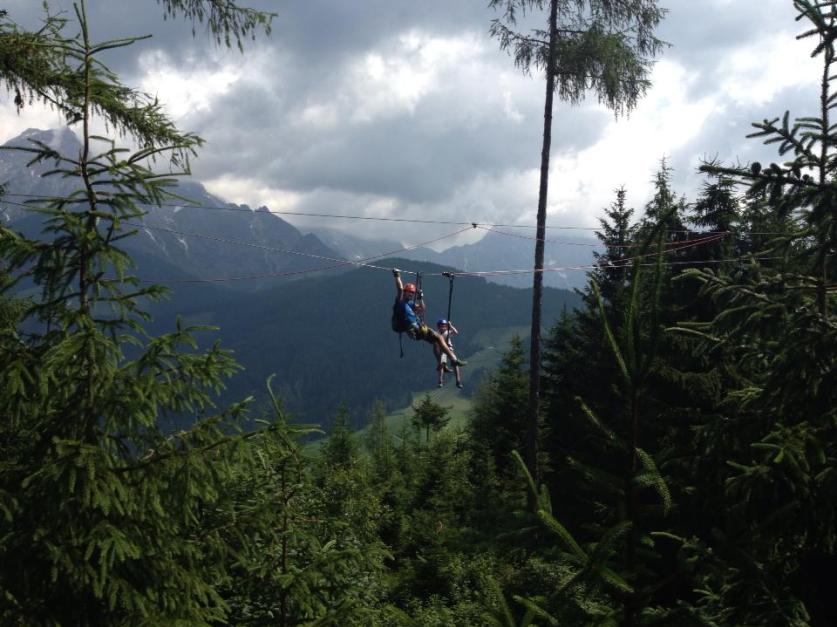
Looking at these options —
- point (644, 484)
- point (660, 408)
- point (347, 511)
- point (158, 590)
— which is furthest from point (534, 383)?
point (644, 484)

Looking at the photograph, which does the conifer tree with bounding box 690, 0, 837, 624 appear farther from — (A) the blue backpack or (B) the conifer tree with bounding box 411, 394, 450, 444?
(B) the conifer tree with bounding box 411, 394, 450, 444

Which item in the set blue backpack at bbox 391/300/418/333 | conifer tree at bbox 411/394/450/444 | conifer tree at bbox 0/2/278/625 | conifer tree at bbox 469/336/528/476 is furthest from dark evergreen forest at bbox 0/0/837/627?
conifer tree at bbox 411/394/450/444

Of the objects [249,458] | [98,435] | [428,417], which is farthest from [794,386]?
[428,417]

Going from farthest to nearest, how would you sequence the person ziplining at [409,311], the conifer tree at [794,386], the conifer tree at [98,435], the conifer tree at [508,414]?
1. the conifer tree at [508,414]
2. the person ziplining at [409,311]
3. the conifer tree at [794,386]
4. the conifer tree at [98,435]

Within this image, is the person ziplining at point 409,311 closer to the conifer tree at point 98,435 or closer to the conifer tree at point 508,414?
the conifer tree at point 98,435

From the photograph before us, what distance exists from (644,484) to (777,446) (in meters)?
3.41

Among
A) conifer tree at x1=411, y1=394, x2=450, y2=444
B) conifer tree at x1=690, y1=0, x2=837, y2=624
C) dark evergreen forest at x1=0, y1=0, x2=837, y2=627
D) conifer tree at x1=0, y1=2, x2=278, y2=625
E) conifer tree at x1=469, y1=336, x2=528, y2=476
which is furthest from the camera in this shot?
conifer tree at x1=411, y1=394, x2=450, y2=444

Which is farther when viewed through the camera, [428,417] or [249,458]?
[428,417]

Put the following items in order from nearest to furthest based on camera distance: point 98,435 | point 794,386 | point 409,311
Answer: point 98,435 → point 794,386 → point 409,311

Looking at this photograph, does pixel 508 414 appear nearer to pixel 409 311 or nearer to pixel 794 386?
pixel 409 311

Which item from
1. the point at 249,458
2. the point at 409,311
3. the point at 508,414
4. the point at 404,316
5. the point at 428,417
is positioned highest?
the point at 409,311

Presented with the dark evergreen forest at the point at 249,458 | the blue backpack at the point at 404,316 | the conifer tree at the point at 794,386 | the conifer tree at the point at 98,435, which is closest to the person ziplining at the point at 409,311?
the blue backpack at the point at 404,316

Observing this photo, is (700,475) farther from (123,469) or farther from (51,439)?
(51,439)

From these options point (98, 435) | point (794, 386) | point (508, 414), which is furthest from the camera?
point (508, 414)
